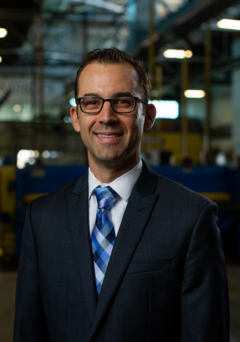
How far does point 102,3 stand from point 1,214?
420 inches

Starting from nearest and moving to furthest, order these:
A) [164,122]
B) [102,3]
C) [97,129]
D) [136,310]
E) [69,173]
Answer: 1. [136,310]
2. [97,129]
3. [69,173]
4. [102,3]
5. [164,122]

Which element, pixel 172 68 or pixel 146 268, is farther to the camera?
pixel 172 68

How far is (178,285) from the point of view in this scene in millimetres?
1025

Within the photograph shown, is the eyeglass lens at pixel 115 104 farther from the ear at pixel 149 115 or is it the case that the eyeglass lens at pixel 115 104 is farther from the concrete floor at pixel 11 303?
the concrete floor at pixel 11 303

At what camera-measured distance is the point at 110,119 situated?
1072mm

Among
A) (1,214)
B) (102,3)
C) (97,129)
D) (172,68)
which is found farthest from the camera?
(172,68)

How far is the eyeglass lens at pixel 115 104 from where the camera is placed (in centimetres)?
108

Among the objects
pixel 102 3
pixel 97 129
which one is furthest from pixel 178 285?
pixel 102 3

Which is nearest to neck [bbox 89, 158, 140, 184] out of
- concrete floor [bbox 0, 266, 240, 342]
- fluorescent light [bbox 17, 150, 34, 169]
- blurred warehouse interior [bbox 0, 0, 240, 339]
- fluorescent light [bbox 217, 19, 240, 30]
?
concrete floor [bbox 0, 266, 240, 342]

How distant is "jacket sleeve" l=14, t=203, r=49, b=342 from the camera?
1165 millimetres

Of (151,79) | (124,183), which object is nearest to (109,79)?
(124,183)

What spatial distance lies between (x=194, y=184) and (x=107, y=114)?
12.8 ft

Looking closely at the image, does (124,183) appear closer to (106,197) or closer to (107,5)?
(106,197)

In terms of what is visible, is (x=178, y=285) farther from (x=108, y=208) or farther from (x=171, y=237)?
(x=108, y=208)
